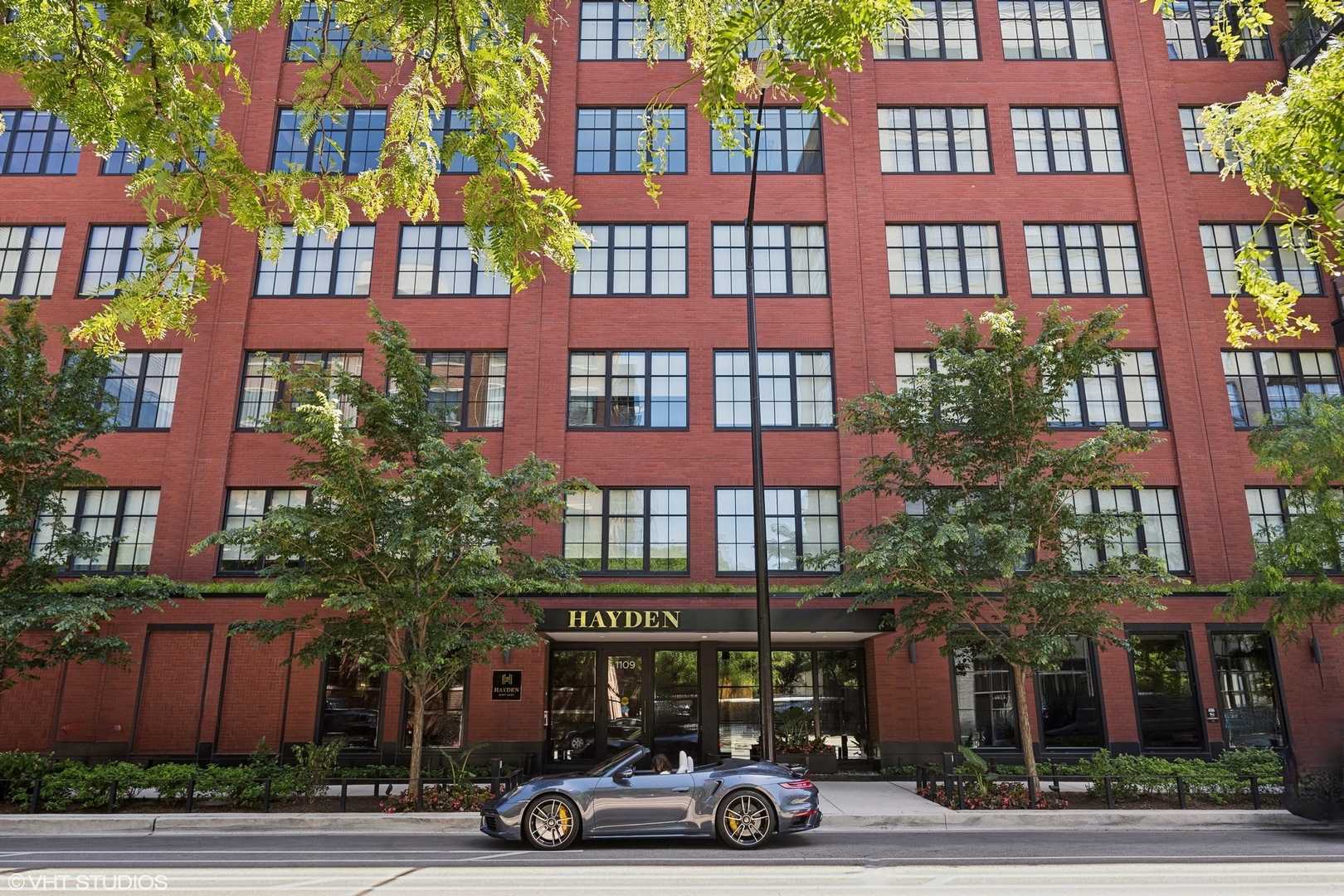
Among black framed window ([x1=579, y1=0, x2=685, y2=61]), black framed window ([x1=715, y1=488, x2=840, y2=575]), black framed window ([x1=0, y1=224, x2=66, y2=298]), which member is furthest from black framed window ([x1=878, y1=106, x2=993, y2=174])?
black framed window ([x1=0, y1=224, x2=66, y2=298])

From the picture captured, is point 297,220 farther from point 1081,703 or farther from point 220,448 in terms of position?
point 1081,703

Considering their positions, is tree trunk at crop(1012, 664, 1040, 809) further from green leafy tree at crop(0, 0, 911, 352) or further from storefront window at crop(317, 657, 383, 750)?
storefront window at crop(317, 657, 383, 750)

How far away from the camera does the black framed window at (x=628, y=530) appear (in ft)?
72.4

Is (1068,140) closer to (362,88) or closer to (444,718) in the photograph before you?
(444,718)

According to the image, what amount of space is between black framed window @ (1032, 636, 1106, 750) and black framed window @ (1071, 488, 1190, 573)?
2449mm

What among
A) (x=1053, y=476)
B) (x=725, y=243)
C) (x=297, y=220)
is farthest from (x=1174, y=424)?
(x=297, y=220)

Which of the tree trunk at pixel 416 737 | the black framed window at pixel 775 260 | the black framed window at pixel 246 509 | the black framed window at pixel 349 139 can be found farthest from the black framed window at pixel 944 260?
the black framed window at pixel 246 509

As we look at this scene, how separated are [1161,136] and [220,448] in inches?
1091

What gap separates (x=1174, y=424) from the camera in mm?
22938

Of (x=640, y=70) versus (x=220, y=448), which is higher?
(x=640, y=70)

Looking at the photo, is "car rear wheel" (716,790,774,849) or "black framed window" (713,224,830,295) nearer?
"car rear wheel" (716,790,774,849)

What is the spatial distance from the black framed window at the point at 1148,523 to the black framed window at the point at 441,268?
1688 centimetres

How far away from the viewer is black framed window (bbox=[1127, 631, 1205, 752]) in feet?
69.1

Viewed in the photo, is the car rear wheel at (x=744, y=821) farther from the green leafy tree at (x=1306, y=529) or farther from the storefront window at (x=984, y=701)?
the green leafy tree at (x=1306, y=529)
